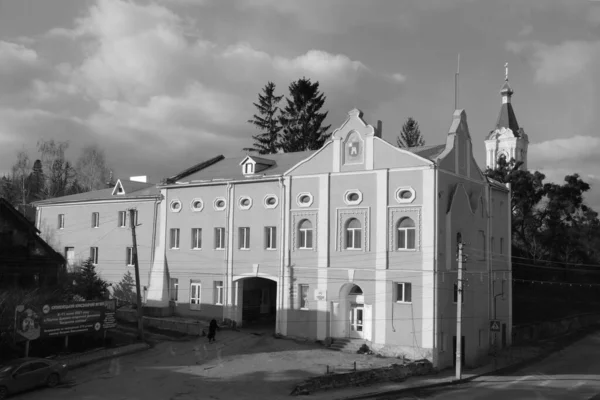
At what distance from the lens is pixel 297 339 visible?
3759cm

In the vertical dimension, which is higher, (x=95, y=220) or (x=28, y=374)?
(x=95, y=220)

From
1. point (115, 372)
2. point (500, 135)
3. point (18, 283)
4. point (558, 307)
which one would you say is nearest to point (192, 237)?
point (18, 283)

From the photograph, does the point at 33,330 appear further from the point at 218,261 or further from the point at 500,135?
the point at 500,135

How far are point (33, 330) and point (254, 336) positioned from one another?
13.5 metres

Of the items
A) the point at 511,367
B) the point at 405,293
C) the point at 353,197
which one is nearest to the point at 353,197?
the point at 353,197

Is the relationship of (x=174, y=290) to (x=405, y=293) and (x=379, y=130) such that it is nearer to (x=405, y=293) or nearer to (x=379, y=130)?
(x=405, y=293)

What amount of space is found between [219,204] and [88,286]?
10.4 metres

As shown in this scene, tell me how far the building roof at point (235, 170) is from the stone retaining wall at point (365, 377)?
16.2 metres

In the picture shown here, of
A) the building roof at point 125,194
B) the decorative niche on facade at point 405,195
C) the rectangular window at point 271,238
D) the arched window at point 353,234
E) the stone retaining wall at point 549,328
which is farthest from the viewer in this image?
the building roof at point 125,194

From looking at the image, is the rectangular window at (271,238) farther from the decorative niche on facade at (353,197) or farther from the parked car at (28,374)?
the parked car at (28,374)

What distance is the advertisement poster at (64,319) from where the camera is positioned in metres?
29.1

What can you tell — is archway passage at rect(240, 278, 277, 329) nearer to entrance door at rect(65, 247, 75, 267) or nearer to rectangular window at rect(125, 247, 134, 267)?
rectangular window at rect(125, 247, 134, 267)

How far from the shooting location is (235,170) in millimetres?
45562

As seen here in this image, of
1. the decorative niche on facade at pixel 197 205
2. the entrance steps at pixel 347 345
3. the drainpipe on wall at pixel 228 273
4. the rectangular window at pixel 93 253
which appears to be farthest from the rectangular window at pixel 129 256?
the entrance steps at pixel 347 345
